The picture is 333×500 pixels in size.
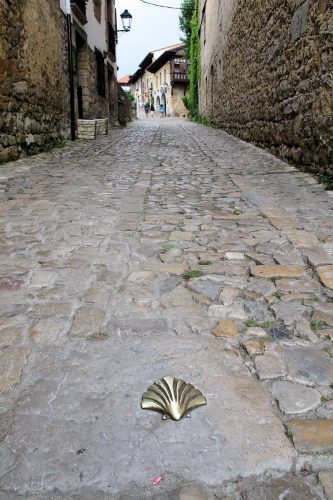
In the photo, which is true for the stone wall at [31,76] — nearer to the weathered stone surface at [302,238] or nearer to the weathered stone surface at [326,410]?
the weathered stone surface at [302,238]

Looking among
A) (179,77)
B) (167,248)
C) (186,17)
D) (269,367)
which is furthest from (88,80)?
(179,77)

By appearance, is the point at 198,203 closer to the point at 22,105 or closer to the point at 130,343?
the point at 130,343

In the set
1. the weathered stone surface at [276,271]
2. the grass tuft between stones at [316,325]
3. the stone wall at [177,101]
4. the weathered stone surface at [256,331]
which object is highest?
the stone wall at [177,101]

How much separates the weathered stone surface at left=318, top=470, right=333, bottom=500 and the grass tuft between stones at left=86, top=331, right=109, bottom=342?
894 mm

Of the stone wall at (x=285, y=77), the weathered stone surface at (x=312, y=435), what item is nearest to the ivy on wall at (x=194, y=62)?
the stone wall at (x=285, y=77)

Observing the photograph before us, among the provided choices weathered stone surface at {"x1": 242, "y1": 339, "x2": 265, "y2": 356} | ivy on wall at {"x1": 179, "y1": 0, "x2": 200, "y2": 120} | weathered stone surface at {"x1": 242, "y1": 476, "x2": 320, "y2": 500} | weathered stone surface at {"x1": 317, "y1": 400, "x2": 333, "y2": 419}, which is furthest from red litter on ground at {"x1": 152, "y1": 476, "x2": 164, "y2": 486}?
ivy on wall at {"x1": 179, "y1": 0, "x2": 200, "y2": 120}

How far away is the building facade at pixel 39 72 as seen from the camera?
5.67 meters

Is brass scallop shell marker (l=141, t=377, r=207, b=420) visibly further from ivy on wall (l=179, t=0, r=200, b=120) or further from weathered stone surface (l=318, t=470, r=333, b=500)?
ivy on wall (l=179, t=0, r=200, b=120)

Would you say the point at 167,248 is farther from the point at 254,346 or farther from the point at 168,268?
the point at 254,346

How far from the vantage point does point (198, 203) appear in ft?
12.3

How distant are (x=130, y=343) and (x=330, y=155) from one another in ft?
11.0

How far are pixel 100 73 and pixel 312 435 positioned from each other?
45.6ft

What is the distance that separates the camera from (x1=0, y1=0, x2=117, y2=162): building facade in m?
5.67

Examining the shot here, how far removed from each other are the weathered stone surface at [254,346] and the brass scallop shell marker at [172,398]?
1.00ft
